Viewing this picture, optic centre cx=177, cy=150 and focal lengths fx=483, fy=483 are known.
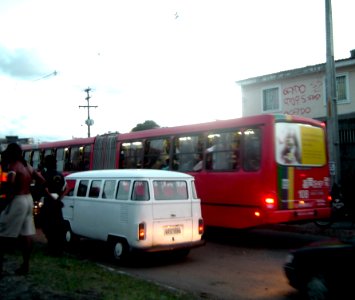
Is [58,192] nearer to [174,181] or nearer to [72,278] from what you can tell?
[174,181]

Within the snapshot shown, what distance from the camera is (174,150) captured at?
13773mm

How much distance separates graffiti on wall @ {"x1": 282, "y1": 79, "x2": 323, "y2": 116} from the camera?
23259 millimetres

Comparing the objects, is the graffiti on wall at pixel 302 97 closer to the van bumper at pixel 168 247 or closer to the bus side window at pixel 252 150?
the bus side window at pixel 252 150

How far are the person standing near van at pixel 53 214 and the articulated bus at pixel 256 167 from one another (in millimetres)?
4115

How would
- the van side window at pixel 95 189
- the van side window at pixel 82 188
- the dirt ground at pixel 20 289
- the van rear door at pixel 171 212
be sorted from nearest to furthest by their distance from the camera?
the dirt ground at pixel 20 289 → the van rear door at pixel 171 212 → the van side window at pixel 95 189 → the van side window at pixel 82 188

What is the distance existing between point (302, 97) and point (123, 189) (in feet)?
53.5

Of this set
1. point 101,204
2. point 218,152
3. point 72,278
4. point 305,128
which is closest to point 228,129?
point 218,152

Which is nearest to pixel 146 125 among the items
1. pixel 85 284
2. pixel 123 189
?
pixel 123 189

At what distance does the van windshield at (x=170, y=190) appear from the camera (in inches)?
370

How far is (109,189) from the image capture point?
10047 mm

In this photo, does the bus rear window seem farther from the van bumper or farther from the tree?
the tree

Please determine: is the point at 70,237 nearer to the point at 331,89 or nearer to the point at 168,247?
the point at 168,247

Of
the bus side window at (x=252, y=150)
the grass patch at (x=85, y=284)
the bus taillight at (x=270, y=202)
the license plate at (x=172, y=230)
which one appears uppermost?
the bus side window at (x=252, y=150)

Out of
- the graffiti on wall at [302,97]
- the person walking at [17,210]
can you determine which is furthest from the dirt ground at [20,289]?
the graffiti on wall at [302,97]
